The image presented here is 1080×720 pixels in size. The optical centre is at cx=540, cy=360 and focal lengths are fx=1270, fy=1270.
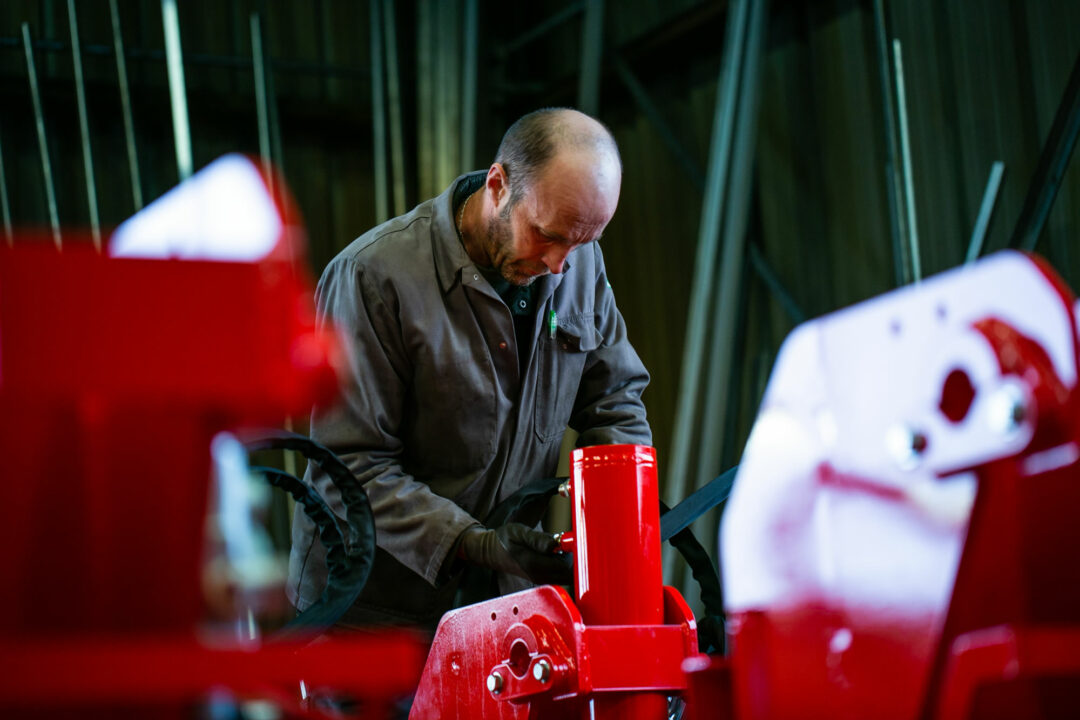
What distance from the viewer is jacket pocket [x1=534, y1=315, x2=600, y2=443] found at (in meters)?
2.44

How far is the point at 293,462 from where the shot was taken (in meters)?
5.96

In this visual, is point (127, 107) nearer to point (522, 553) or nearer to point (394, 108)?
point (394, 108)

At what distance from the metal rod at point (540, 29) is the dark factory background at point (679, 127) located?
23 millimetres

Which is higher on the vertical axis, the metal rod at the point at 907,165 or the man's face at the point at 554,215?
the metal rod at the point at 907,165

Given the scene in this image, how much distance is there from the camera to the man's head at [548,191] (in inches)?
87.2

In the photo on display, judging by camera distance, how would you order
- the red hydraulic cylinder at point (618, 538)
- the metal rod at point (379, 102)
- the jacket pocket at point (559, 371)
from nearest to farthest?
the red hydraulic cylinder at point (618, 538)
the jacket pocket at point (559, 371)
the metal rod at point (379, 102)

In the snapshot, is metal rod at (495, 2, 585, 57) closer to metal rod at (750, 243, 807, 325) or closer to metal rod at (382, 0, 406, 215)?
metal rod at (382, 0, 406, 215)

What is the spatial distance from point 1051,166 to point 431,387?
3.03 meters

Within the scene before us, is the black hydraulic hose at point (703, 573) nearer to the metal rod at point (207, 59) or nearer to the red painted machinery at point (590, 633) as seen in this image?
the red painted machinery at point (590, 633)

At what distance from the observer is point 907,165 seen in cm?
515

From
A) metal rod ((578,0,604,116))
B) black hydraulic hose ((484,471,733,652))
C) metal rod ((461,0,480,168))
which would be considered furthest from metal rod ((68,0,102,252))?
black hydraulic hose ((484,471,733,652))

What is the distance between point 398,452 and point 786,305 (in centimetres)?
376

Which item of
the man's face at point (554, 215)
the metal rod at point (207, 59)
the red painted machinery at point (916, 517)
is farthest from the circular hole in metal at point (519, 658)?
the metal rod at point (207, 59)

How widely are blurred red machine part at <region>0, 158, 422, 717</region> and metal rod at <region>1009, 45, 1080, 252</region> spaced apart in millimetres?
4225
